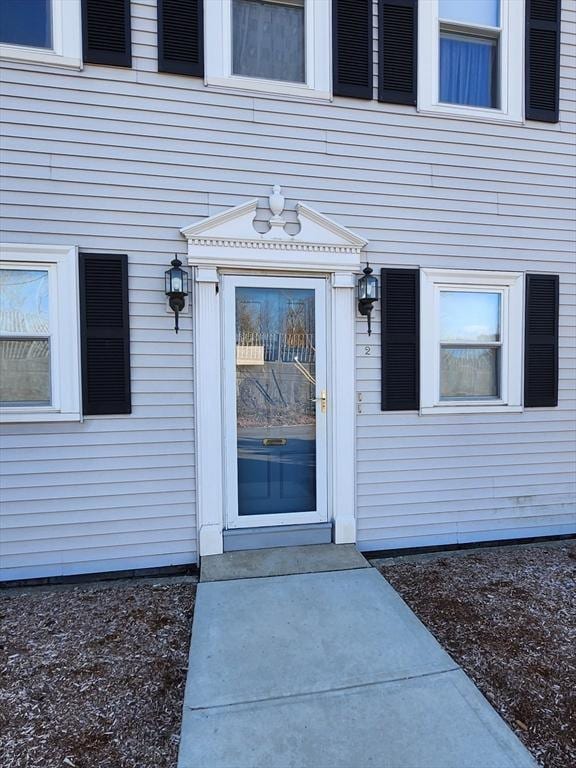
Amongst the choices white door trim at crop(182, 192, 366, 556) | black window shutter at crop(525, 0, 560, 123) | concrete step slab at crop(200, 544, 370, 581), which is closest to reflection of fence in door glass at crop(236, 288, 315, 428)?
Answer: white door trim at crop(182, 192, 366, 556)

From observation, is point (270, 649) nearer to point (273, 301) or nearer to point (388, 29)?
point (273, 301)

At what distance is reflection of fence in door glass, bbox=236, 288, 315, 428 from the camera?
3340 millimetres

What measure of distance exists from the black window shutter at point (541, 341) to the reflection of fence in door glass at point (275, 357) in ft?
5.99

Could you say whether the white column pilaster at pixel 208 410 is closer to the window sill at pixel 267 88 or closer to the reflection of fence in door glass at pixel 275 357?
the reflection of fence in door glass at pixel 275 357

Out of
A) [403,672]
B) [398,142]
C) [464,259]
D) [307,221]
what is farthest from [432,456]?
[398,142]

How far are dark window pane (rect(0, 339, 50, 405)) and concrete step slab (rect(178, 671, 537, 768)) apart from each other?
2.16m

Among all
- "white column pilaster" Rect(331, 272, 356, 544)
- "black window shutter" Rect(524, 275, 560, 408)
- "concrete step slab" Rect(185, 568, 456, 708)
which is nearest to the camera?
"concrete step slab" Rect(185, 568, 456, 708)

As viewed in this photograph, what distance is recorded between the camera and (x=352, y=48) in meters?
3.35

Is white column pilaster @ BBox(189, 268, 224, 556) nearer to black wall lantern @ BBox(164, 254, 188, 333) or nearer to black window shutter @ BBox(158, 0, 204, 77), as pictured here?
black wall lantern @ BBox(164, 254, 188, 333)

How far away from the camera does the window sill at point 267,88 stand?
3.19m

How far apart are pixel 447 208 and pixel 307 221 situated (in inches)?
45.5

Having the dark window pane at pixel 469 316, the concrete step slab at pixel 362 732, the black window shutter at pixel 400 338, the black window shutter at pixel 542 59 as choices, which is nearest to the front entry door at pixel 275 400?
the black window shutter at pixel 400 338

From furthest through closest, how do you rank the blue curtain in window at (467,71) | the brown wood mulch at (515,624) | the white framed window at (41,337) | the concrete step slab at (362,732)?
the blue curtain in window at (467,71)
the white framed window at (41,337)
the brown wood mulch at (515,624)
the concrete step slab at (362,732)

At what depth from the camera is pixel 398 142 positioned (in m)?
3.48
